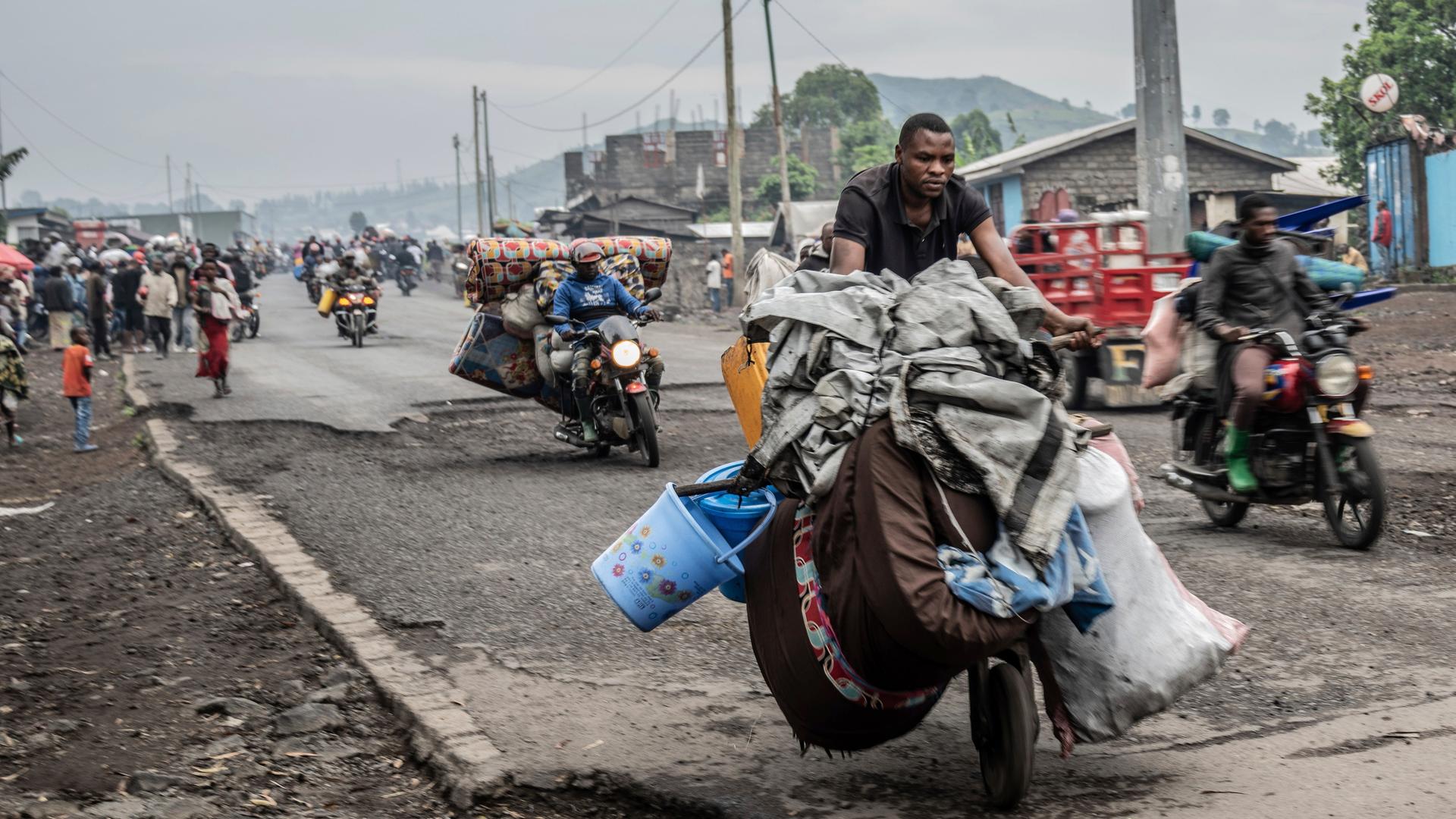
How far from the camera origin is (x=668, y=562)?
13.6 ft

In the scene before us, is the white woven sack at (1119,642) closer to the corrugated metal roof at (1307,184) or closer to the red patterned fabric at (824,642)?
the red patterned fabric at (824,642)

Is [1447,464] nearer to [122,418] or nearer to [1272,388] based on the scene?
[1272,388]

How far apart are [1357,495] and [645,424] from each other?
4.98 meters

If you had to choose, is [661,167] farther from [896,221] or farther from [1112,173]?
[896,221]

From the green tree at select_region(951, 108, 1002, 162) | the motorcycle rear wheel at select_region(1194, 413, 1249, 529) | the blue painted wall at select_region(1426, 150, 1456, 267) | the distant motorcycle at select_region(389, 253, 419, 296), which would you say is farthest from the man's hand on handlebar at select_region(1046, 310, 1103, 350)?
the green tree at select_region(951, 108, 1002, 162)

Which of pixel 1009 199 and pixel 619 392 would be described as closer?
pixel 619 392

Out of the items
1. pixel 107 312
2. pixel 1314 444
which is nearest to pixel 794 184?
pixel 107 312

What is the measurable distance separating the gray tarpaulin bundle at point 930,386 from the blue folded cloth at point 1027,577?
0.06m

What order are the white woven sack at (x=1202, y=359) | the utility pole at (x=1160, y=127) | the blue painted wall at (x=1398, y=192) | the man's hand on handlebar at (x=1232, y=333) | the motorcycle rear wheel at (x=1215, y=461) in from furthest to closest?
1. the blue painted wall at (x=1398, y=192)
2. the utility pole at (x=1160, y=127)
3. the white woven sack at (x=1202, y=359)
4. the motorcycle rear wheel at (x=1215, y=461)
5. the man's hand on handlebar at (x=1232, y=333)

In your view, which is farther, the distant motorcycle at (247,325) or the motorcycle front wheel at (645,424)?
the distant motorcycle at (247,325)

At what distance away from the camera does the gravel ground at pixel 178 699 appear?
434cm

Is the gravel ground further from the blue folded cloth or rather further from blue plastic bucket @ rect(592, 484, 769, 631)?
the blue folded cloth

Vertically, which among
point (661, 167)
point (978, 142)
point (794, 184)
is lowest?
point (794, 184)

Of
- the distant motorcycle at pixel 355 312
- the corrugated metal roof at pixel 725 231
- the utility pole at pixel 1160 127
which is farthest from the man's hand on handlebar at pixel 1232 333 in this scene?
the corrugated metal roof at pixel 725 231
